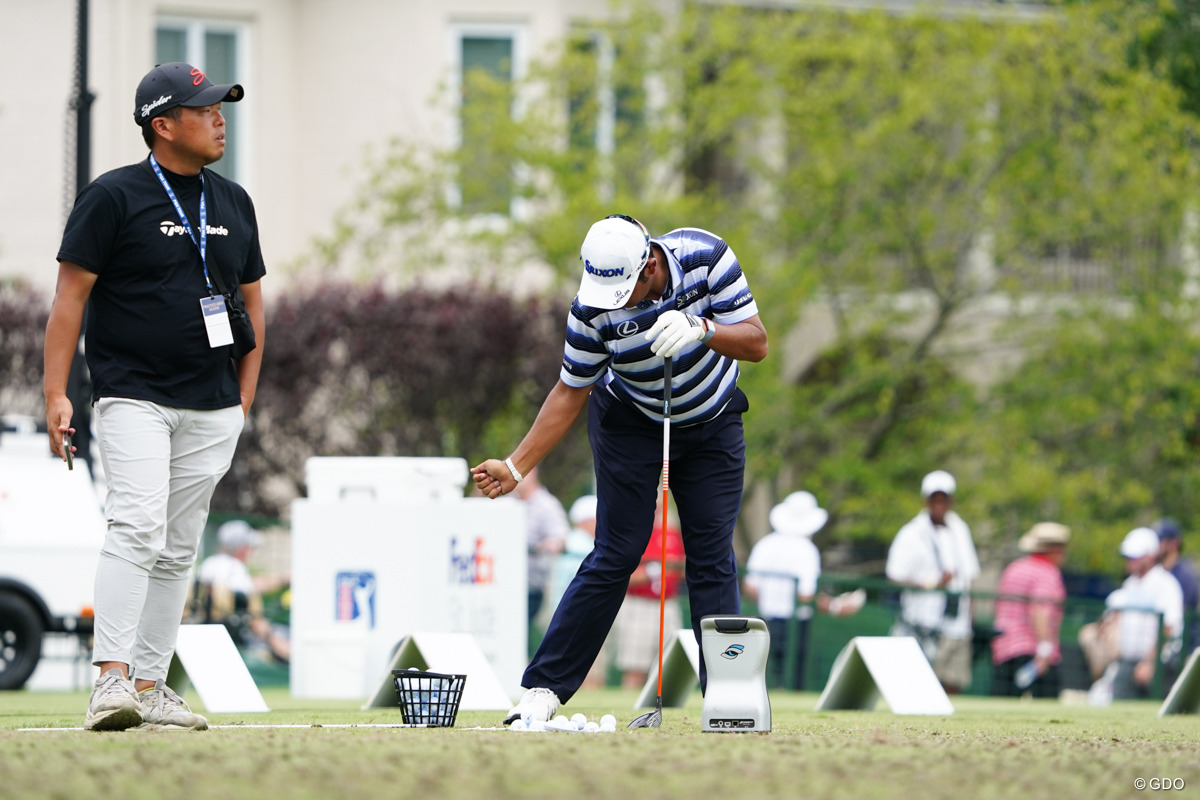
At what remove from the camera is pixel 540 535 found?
1487cm

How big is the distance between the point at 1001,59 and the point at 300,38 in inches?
351

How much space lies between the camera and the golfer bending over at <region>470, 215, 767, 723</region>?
6234 mm

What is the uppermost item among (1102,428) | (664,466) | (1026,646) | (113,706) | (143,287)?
(143,287)

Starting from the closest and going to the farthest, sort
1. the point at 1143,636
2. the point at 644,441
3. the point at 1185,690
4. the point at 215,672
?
1. the point at 644,441
2. the point at 215,672
3. the point at 1185,690
4. the point at 1143,636

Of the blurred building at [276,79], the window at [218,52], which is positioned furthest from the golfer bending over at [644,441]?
the window at [218,52]

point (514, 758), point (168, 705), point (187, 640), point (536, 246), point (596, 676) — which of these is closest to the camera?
point (514, 758)

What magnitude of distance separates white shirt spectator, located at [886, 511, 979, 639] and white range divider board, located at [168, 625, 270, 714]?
296 inches

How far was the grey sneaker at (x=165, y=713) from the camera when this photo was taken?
621 centimetres

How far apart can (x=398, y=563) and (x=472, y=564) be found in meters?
0.50

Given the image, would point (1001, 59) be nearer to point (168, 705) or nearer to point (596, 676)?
point (596, 676)

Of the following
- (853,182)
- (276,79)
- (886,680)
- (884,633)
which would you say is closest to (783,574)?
(884,633)

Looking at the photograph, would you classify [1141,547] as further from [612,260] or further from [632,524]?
[612,260]

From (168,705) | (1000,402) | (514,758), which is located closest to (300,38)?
(1000,402)

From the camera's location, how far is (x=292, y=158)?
891 inches
